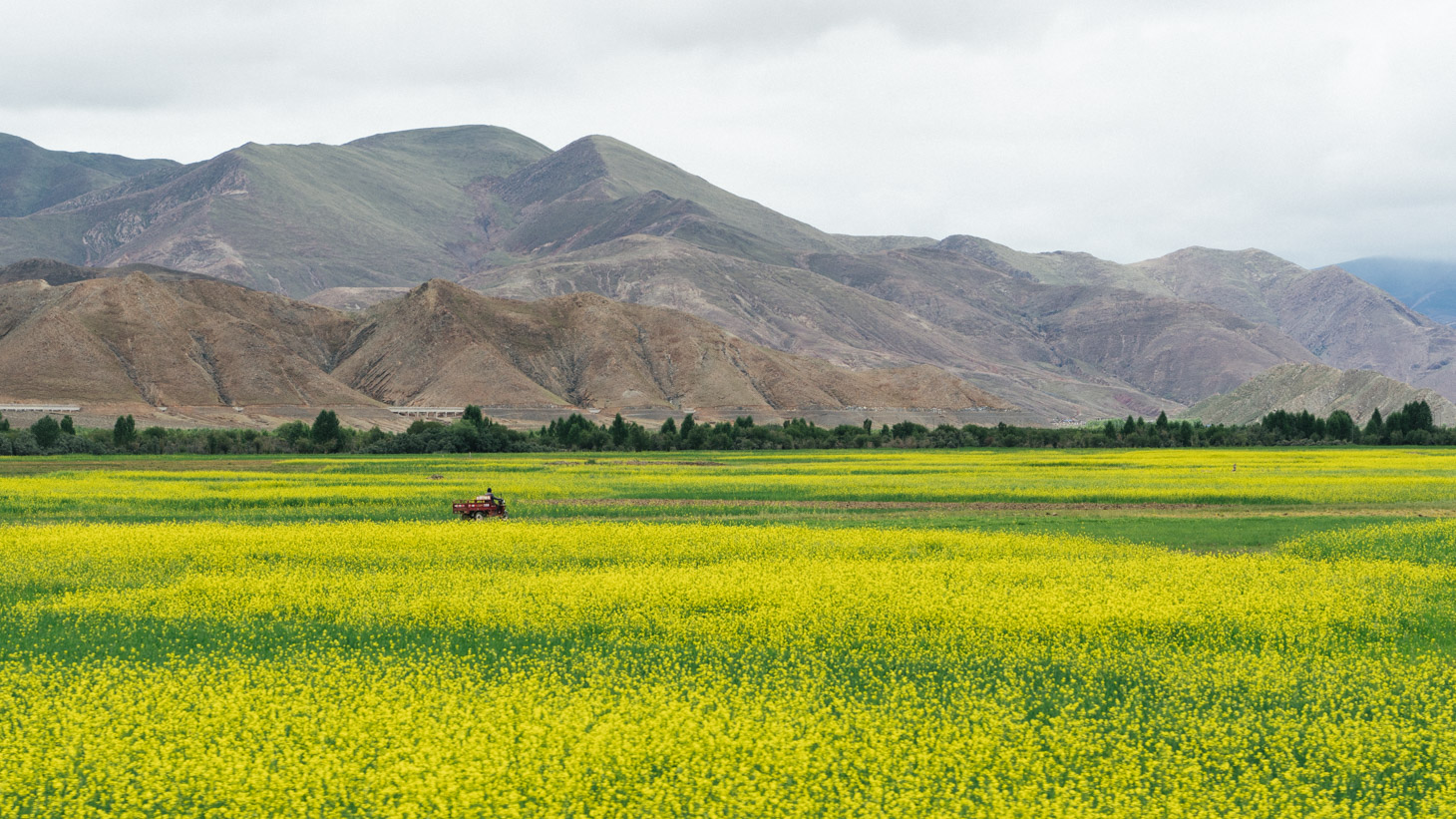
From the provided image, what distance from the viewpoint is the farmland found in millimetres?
10281

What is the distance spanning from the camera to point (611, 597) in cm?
1911

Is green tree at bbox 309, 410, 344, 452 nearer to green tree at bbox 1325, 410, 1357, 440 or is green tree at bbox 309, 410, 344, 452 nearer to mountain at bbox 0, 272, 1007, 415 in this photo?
mountain at bbox 0, 272, 1007, 415

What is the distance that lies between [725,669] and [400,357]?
535 feet

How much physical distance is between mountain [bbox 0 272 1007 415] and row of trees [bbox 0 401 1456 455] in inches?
1821

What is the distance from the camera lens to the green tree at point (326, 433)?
281ft

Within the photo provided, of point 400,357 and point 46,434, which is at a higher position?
point 400,357

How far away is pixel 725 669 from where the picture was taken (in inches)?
564

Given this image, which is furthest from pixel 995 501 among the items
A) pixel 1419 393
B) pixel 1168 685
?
pixel 1419 393

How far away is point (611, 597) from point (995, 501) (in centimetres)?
2648

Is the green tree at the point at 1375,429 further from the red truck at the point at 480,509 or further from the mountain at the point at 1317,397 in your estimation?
the red truck at the point at 480,509

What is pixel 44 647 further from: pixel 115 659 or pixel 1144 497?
pixel 1144 497

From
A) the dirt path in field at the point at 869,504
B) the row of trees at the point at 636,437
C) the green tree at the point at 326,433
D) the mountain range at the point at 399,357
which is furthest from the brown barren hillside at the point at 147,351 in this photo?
the dirt path in field at the point at 869,504

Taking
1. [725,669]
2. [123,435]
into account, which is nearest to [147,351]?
[123,435]

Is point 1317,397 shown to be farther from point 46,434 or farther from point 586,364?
point 46,434
